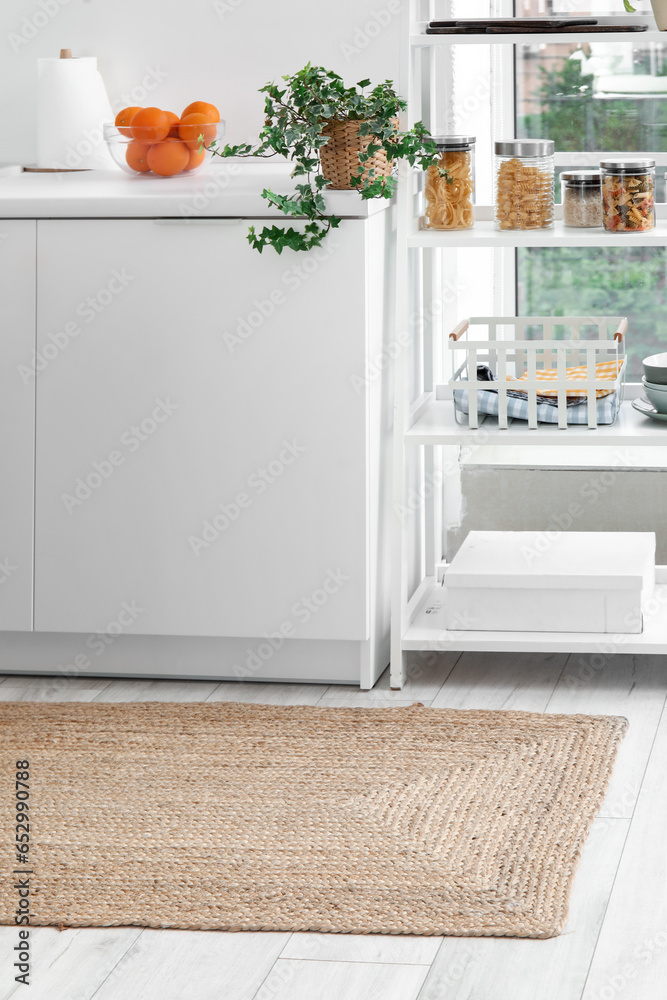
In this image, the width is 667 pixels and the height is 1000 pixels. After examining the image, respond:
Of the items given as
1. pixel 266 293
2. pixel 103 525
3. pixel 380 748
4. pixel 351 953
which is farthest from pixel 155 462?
pixel 351 953

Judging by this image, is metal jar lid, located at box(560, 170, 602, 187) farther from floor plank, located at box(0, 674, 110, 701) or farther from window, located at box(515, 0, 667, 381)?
floor plank, located at box(0, 674, 110, 701)

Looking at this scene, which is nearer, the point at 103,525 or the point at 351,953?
the point at 351,953

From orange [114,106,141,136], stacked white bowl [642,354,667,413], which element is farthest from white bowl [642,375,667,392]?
orange [114,106,141,136]

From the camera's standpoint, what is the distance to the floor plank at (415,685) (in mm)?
2457

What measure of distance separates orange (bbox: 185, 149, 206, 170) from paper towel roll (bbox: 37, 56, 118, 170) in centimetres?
29

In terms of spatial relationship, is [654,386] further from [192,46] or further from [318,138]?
[192,46]

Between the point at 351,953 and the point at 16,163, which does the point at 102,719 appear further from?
the point at 16,163

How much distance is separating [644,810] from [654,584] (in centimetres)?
85

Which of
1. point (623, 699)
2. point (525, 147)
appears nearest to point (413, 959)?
point (623, 699)

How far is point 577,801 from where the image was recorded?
1.99 meters

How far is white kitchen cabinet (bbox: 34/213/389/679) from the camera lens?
2344 millimetres

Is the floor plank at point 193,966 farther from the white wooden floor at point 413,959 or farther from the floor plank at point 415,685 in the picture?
the floor plank at point 415,685

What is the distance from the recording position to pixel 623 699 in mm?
2416

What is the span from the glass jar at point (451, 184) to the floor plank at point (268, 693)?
0.88 m
